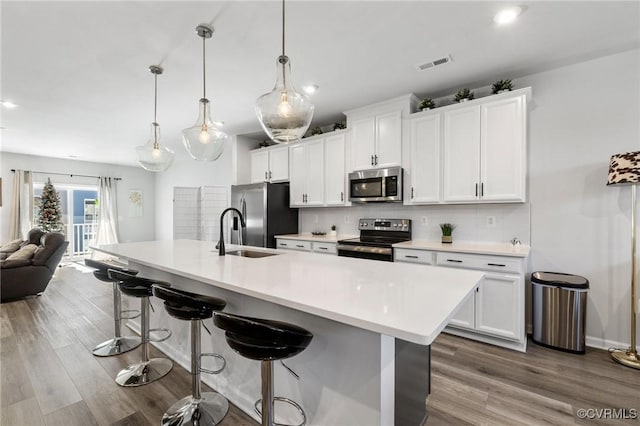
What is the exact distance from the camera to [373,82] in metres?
3.07

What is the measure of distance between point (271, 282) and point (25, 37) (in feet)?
9.14

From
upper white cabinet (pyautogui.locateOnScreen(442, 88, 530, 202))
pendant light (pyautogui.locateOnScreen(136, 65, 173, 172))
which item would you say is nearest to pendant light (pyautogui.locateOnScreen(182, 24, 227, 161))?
pendant light (pyautogui.locateOnScreen(136, 65, 173, 172))

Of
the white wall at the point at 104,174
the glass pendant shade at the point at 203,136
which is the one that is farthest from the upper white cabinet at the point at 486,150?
the white wall at the point at 104,174

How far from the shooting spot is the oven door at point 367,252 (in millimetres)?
3254

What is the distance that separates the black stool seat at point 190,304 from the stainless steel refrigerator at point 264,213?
8.85 ft

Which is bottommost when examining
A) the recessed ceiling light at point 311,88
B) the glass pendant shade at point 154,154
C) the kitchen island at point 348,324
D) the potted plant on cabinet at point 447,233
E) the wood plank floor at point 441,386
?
the wood plank floor at point 441,386

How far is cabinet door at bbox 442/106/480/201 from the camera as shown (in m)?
3.01

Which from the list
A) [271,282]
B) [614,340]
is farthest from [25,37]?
[614,340]

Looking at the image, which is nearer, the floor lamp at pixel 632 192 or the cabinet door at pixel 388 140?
the floor lamp at pixel 632 192

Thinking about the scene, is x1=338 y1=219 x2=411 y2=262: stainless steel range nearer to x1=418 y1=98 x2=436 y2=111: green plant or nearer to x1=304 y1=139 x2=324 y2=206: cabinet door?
x1=304 y1=139 x2=324 y2=206: cabinet door

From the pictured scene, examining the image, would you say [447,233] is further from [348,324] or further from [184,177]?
[184,177]

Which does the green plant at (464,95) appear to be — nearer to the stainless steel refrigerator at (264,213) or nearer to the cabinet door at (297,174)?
the cabinet door at (297,174)

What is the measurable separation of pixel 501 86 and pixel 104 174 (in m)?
9.14

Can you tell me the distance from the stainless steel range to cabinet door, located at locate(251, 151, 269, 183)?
1924mm
